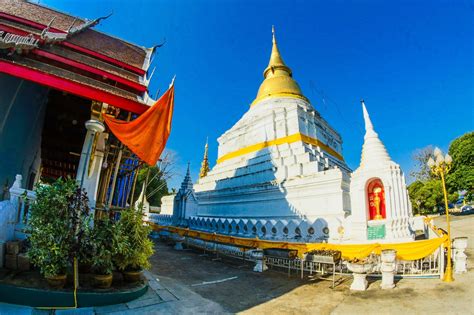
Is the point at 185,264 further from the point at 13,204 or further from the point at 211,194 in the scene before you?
the point at 211,194

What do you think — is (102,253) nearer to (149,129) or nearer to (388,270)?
(149,129)

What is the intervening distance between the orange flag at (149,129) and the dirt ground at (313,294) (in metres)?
3.55

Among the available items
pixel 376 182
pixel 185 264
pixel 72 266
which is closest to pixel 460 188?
pixel 376 182

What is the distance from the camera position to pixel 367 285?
23.1 feet

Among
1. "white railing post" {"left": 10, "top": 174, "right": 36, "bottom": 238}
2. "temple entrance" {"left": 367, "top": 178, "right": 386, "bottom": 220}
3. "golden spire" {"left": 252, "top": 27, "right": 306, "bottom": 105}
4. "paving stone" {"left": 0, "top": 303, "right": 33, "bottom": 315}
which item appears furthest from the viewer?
"golden spire" {"left": 252, "top": 27, "right": 306, "bottom": 105}

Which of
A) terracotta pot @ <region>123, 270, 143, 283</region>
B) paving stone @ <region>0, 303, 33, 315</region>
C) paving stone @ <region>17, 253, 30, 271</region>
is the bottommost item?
paving stone @ <region>0, 303, 33, 315</region>

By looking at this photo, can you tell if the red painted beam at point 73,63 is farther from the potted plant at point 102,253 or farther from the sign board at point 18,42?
the potted plant at point 102,253

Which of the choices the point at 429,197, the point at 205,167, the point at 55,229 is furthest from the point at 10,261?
the point at 429,197

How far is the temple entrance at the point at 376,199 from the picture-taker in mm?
11336

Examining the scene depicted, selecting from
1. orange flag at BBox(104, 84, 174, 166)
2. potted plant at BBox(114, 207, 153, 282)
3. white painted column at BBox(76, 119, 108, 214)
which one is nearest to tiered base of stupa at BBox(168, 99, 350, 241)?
orange flag at BBox(104, 84, 174, 166)

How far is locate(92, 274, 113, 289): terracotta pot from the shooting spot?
17.1 ft

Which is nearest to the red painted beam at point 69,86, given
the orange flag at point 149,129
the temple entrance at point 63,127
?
the orange flag at point 149,129

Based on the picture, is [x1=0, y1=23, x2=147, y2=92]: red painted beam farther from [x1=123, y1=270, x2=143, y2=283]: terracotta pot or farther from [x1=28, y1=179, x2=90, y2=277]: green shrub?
[x1=123, y1=270, x2=143, y2=283]: terracotta pot

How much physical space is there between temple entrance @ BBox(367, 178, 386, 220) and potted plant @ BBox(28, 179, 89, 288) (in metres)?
10.9
